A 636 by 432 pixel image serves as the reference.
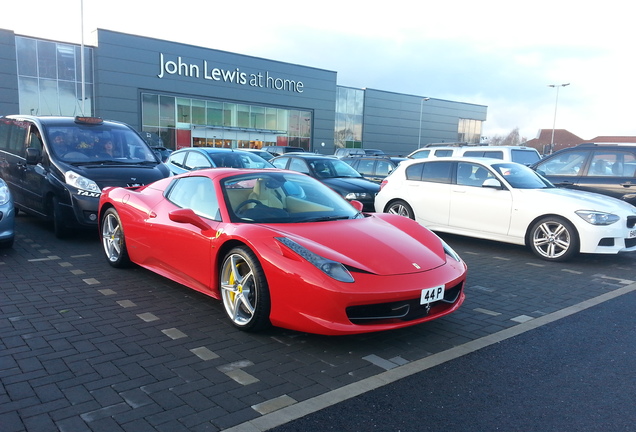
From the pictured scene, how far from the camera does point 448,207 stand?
8.53 meters

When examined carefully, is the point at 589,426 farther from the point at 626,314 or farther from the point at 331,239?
the point at 626,314

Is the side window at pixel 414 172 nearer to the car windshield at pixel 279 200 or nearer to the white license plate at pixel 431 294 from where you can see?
the car windshield at pixel 279 200

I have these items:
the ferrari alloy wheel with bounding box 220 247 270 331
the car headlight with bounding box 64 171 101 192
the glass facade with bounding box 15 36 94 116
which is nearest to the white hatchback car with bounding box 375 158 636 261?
the ferrari alloy wheel with bounding box 220 247 270 331

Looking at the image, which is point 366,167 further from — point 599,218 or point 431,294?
point 431,294

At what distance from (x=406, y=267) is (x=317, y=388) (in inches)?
49.9

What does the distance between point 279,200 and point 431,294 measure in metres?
1.77

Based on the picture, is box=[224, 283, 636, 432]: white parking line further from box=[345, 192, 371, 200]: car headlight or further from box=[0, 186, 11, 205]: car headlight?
box=[345, 192, 371, 200]: car headlight

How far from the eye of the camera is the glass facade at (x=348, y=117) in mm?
51156

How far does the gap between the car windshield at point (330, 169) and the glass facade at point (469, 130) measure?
55127 mm

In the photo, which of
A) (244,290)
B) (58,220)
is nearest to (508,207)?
(244,290)

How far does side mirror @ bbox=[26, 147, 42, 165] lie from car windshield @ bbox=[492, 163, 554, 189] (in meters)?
7.50

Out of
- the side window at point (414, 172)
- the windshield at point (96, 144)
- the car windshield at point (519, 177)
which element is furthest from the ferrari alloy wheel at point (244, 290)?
the side window at point (414, 172)

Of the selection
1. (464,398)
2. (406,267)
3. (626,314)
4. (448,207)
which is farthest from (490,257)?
(464,398)

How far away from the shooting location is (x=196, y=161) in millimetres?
11023
